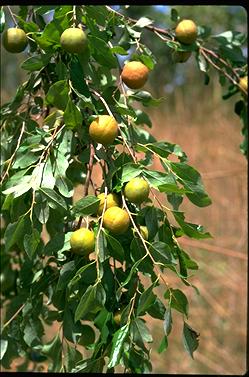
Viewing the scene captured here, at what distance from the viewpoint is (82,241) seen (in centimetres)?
78

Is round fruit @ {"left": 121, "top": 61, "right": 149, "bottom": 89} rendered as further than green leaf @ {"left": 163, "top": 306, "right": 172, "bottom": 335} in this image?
Yes

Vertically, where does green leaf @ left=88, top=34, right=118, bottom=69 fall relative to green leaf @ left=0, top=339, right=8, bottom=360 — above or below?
above

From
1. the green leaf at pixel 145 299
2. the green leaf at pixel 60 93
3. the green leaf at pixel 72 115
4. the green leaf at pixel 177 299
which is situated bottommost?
the green leaf at pixel 177 299

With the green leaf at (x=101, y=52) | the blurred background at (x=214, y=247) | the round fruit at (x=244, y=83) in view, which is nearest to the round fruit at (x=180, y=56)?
the round fruit at (x=244, y=83)

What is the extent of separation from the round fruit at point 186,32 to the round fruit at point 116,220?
0.45 meters

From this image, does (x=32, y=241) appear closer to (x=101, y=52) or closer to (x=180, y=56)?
(x=101, y=52)

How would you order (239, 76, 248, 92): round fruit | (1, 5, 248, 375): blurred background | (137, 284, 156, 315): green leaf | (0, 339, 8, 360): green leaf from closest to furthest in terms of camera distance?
(137, 284, 156, 315): green leaf
(0, 339, 8, 360): green leaf
(239, 76, 248, 92): round fruit
(1, 5, 248, 375): blurred background

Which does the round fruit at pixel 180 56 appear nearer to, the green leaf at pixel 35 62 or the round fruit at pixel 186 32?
the round fruit at pixel 186 32

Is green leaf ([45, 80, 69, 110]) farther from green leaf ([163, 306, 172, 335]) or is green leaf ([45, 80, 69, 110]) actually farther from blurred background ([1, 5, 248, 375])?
blurred background ([1, 5, 248, 375])

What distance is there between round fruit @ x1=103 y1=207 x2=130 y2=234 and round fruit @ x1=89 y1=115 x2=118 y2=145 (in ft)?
0.31

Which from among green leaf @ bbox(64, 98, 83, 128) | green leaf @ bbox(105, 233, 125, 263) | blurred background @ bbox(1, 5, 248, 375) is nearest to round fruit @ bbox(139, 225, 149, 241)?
green leaf @ bbox(105, 233, 125, 263)

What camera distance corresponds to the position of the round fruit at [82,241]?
0.78 m

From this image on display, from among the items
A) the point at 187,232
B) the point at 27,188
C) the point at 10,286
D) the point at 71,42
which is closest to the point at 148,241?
→ the point at 187,232

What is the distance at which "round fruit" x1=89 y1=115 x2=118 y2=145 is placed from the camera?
31.1 inches
